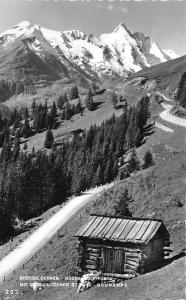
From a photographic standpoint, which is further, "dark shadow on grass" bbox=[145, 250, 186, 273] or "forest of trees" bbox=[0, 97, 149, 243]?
"forest of trees" bbox=[0, 97, 149, 243]

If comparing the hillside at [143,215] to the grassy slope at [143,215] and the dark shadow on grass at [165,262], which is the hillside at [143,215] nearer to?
the grassy slope at [143,215]

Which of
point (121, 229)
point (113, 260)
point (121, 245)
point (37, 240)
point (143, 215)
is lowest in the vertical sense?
point (37, 240)

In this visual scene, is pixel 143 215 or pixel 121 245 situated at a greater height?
pixel 121 245

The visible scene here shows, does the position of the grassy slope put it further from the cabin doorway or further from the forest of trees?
the forest of trees

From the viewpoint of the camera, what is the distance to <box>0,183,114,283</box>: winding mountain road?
5840 cm

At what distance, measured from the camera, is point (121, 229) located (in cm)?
4356

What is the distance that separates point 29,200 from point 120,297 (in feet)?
224

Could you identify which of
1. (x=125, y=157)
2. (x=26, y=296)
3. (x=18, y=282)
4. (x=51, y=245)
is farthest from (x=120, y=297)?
(x=125, y=157)

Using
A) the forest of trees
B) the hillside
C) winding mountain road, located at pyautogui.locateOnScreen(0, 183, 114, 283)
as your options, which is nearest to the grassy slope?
the hillside

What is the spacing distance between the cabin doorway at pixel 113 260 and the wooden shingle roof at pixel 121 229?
1438mm

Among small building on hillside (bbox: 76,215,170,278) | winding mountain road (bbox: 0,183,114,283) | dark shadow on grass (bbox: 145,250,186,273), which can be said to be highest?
small building on hillside (bbox: 76,215,170,278)

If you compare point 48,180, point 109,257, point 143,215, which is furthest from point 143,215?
point 48,180

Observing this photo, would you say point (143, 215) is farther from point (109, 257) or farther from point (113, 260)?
point (113, 260)

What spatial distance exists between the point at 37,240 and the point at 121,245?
26294 mm
